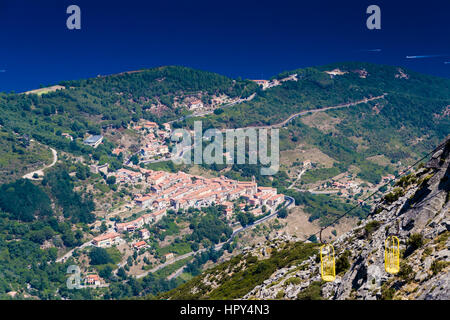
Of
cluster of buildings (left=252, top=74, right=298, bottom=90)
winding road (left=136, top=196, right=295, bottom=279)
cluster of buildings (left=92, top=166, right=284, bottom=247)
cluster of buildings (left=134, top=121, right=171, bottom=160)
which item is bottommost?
winding road (left=136, top=196, right=295, bottom=279)

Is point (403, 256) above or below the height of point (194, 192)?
above

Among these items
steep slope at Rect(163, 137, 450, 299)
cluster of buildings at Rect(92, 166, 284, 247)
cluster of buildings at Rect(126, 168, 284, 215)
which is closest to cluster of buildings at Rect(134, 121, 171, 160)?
cluster of buildings at Rect(92, 166, 284, 247)

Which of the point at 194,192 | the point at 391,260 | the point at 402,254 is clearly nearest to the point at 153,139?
the point at 194,192

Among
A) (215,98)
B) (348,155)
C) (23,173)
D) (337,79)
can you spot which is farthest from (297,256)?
(337,79)

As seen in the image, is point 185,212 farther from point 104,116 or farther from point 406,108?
point 406,108

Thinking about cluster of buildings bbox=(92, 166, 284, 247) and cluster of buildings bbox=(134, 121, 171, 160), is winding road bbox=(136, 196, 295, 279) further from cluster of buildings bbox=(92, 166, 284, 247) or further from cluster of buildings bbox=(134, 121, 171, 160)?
cluster of buildings bbox=(134, 121, 171, 160)

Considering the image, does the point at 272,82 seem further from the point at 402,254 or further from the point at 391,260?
the point at 391,260

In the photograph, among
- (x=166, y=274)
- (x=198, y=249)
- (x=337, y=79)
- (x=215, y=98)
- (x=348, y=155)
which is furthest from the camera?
(x=337, y=79)

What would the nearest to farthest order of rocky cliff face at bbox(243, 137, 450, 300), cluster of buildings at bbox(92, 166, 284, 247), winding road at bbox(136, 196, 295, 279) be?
1. rocky cliff face at bbox(243, 137, 450, 300)
2. winding road at bbox(136, 196, 295, 279)
3. cluster of buildings at bbox(92, 166, 284, 247)
